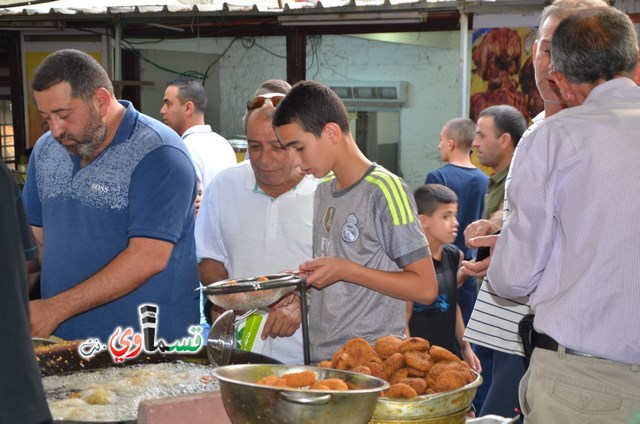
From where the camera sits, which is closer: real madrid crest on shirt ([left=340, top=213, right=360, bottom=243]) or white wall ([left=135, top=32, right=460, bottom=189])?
real madrid crest on shirt ([left=340, top=213, right=360, bottom=243])

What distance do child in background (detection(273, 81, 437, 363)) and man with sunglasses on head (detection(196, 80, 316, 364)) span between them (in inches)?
11.3

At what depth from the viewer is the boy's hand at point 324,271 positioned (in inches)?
103

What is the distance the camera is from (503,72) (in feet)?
21.8

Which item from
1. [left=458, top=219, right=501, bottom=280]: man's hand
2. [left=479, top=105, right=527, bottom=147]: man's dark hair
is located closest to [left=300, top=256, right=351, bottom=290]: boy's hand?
[left=458, top=219, right=501, bottom=280]: man's hand

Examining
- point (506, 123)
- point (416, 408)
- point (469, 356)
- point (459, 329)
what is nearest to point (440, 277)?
point (459, 329)

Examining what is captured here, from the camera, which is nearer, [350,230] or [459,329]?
[350,230]

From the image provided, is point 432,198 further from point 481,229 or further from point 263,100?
point 263,100

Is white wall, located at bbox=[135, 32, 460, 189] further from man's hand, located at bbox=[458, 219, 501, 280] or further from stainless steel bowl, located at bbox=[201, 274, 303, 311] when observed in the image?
stainless steel bowl, located at bbox=[201, 274, 303, 311]

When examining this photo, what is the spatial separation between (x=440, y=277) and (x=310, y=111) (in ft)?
6.85

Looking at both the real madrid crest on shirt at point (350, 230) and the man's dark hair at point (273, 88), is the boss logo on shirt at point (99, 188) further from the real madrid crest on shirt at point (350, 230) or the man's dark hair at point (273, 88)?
the real madrid crest on shirt at point (350, 230)

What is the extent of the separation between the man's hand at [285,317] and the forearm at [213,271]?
556 millimetres

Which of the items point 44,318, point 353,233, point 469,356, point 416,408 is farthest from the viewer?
point 469,356

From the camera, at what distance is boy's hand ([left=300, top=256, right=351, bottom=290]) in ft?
8.58

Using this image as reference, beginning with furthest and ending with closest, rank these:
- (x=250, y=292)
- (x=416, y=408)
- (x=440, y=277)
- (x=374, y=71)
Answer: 1. (x=374, y=71)
2. (x=440, y=277)
3. (x=250, y=292)
4. (x=416, y=408)
